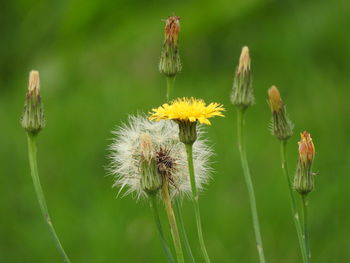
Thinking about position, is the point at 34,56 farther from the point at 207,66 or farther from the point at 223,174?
the point at 223,174

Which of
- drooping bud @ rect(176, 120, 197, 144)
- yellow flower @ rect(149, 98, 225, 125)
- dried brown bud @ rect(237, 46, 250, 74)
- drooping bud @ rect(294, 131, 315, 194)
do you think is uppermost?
dried brown bud @ rect(237, 46, 250, 74)

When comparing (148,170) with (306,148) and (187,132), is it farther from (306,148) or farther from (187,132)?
(306,148)

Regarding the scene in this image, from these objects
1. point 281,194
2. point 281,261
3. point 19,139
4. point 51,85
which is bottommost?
point 281,261

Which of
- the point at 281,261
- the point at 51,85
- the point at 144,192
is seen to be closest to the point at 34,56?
the point at 51,85

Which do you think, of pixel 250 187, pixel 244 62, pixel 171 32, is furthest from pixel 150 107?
pixel 250 187

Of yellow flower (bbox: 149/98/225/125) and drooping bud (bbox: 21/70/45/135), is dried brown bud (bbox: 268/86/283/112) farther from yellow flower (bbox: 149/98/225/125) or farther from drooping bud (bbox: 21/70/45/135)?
drooping bud (bbox: 21/70/45/135)

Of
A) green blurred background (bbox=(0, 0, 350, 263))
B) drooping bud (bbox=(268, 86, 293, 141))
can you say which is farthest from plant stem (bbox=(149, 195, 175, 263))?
green blurred background (bbox=(0, 0, 350, 263))
